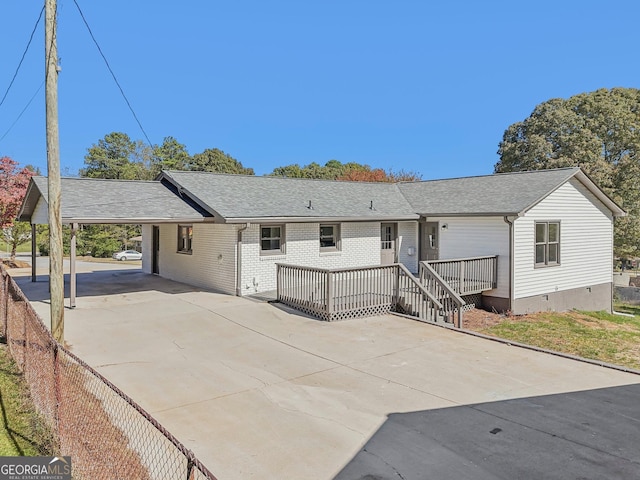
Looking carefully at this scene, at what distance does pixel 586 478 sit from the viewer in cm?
408

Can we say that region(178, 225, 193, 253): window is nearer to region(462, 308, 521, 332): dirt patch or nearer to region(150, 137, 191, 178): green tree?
region(462, 308, 521, 332): dirt patch

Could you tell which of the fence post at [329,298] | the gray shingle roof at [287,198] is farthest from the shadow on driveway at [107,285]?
the fence post at [329,298]

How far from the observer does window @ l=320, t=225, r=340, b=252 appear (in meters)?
16.4

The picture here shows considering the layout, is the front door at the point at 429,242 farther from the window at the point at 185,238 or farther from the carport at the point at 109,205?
the window at the point at 185,238

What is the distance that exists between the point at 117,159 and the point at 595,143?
51974 millimetres

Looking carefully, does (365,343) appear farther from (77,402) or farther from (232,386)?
(77,402)

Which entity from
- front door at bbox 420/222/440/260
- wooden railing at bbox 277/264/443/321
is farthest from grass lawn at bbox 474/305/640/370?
front door at bbox 420/222/440/260

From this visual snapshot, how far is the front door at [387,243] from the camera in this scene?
1821 cm

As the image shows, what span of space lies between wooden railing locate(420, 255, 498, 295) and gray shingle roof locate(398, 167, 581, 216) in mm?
1796

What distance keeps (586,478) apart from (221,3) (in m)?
21.1

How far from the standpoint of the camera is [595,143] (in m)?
28.9

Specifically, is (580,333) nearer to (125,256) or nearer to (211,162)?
(125,256)

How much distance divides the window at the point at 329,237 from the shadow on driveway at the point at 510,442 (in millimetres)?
10919

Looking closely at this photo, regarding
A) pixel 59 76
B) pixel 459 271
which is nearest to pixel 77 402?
pixel 59 76
